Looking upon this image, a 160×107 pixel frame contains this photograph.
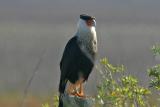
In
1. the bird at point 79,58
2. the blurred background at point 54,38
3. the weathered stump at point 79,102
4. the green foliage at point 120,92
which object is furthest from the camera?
the blurred background at point 54,38

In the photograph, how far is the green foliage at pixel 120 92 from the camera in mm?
5105

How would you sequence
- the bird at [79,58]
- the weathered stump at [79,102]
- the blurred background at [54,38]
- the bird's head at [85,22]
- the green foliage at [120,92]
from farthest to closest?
1. the blurred background at [54,38]
2. the bird's head at [85,22]
3. the bird at [79,58]
4. the green foliage at [120,92]
5. the weathered stump at [79,102]

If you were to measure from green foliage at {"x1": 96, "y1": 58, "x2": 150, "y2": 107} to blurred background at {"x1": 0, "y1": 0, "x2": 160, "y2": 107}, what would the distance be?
308mm

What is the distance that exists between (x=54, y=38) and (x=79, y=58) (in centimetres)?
638

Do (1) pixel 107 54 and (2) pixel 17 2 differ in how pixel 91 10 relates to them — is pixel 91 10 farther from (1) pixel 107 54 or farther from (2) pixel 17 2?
(1) pixel 107 54

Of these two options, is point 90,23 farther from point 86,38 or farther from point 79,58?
point 79,58

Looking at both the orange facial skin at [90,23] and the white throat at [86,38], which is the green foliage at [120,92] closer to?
the white throat at [86,38]

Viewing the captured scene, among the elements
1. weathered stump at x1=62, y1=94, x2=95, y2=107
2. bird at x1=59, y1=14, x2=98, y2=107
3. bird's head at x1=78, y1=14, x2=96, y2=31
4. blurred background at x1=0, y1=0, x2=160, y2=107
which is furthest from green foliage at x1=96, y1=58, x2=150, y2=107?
bird's head at x1=78, y1=14, x2=96, y2=31

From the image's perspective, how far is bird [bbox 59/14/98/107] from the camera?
20.4ft

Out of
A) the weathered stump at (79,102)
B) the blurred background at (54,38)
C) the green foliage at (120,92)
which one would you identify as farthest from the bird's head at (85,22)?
Result: the weathered stump at (79,102)

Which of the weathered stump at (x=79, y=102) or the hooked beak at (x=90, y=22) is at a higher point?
the hooked beak at (x=90, y=22)

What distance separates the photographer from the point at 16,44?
1211 centimetres

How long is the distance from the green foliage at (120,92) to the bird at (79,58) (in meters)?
0.90

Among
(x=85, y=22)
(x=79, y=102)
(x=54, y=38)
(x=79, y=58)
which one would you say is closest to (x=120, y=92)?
(x=79, y=102)
